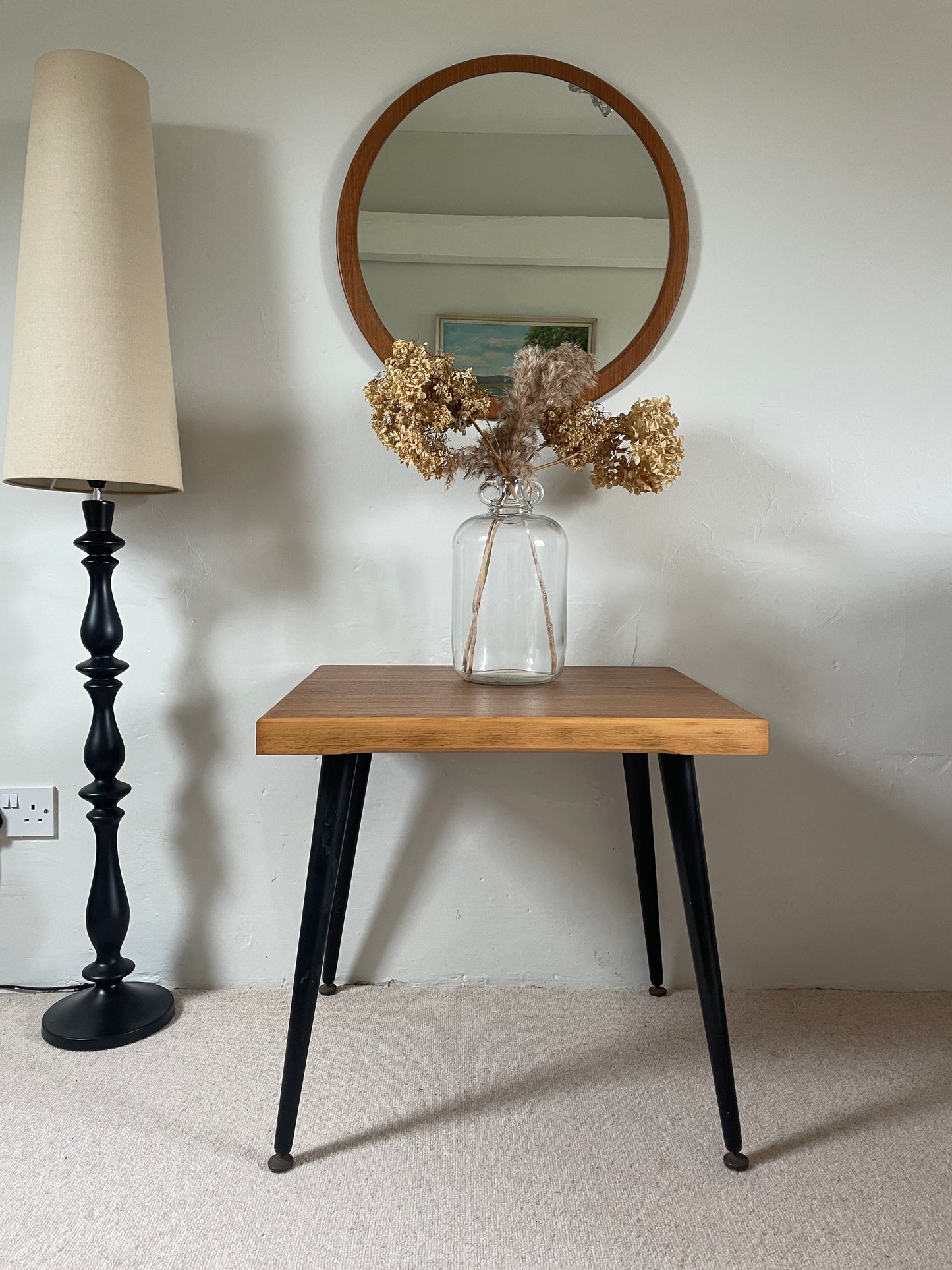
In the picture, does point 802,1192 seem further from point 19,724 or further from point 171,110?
point 171,110

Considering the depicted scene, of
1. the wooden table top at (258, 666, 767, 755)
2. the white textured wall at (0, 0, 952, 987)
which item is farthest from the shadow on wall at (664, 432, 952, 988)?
the wooden table top at (258, 666, 767, 755)

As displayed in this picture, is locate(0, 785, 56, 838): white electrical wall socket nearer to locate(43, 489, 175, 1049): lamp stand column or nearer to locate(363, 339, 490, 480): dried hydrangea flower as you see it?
locate(43, 489, 175, 1049): lamp stand column

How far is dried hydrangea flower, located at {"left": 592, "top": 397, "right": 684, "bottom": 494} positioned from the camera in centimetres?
130

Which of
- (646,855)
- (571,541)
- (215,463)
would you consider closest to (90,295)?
(215,463)

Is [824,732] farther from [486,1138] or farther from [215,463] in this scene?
[215,463]

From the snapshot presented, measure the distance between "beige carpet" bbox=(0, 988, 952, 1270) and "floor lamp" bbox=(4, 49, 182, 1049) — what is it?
0.25m

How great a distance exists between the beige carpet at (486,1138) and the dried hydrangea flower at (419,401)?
0.94 m

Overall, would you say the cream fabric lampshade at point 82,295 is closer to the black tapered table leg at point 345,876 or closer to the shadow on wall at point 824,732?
the black tapered table leg at point 345,876

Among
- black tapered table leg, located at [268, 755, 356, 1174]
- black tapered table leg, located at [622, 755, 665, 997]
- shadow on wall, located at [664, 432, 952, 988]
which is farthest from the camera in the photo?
shadow on wall, located at [664, 432, 952, 988]

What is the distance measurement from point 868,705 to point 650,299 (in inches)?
33.5

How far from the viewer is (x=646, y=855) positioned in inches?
62.1

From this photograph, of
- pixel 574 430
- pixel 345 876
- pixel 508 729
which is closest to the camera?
pixel 508 729

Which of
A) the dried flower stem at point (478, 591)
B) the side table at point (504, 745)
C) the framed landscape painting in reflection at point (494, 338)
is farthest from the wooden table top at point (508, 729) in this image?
the framed landscape painting in reflection at point (494, 338)

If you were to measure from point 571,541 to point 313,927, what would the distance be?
828 millimetres
